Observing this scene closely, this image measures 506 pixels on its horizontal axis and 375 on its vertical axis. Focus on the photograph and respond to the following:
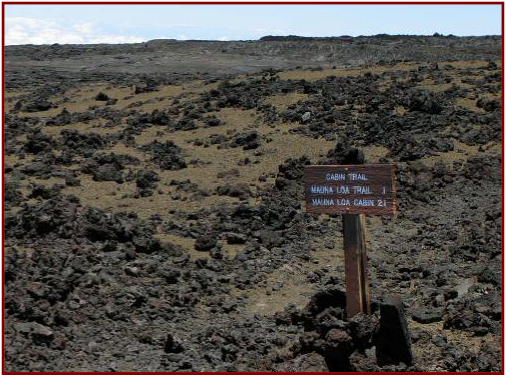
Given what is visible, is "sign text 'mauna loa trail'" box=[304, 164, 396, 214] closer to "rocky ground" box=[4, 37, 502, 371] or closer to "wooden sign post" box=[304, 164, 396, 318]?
"wooden sign post" box=[304, 164, 396, 318]

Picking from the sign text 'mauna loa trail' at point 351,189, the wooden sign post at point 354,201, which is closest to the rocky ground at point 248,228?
the wooden sign post at point 354,201

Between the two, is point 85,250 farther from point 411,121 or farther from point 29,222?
point 411,121

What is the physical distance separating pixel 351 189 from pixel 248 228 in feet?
16.6

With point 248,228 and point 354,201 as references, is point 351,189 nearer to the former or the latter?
point 354,201

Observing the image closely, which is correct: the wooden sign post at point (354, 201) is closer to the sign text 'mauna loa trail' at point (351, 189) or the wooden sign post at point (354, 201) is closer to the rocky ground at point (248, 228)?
the sign text 'mauna loa trail' at point (351, 189)

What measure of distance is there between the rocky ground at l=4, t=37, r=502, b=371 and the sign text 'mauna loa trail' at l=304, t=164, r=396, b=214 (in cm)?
106

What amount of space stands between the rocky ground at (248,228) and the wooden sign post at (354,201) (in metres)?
0.32

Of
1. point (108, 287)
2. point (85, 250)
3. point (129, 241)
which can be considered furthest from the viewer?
point (129, 241)

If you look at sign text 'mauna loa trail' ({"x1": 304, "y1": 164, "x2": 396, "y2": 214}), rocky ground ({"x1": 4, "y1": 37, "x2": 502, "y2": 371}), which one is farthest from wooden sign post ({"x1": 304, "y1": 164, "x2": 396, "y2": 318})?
rocky ground ({"x1": 4, "y1": 37, "x2": 502, "y2": 371})

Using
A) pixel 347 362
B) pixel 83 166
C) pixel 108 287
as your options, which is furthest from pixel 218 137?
pixel 347 362

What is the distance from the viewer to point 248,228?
13.0 meters

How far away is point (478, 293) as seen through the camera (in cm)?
990

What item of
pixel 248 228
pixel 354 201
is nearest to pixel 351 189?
pixel 354 201

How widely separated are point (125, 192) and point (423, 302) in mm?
7373
